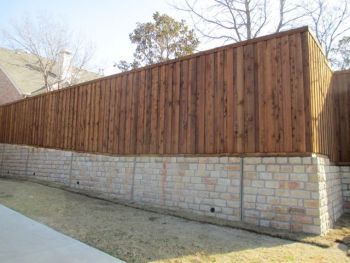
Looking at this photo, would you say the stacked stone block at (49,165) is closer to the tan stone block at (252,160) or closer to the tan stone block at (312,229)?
the tan stone block at (252,160)

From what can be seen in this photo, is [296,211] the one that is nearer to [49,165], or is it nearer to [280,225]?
[280,225]

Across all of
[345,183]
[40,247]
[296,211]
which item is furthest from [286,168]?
[40,247]

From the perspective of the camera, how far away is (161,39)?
1956 centimetres

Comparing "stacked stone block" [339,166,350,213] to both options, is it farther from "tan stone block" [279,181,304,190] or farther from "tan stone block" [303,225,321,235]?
"tan stone block" [303,225,321,235]

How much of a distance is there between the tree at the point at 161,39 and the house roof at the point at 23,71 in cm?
699

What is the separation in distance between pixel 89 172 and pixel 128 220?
379 centimetres

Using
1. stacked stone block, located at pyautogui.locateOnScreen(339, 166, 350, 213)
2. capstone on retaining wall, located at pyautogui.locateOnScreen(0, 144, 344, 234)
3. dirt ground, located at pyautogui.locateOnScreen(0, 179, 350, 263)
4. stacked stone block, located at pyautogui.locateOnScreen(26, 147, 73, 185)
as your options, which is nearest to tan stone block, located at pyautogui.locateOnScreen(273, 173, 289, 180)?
capstone on retaining wall, located at pyautogui.locateOnScreen(0, 144, 344, 234)

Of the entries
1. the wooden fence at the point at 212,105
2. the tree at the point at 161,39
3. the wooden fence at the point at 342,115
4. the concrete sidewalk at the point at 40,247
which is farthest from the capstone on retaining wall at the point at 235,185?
the tree at the point at 161,39

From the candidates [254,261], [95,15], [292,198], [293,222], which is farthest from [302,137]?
[95,15]

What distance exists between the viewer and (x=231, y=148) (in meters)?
6.77

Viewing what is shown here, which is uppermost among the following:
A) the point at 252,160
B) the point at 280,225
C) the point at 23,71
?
the point at 23,71

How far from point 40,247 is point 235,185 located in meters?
3.76

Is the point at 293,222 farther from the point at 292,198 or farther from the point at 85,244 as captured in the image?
the point at 85,244

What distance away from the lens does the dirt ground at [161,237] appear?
450 centimetres
